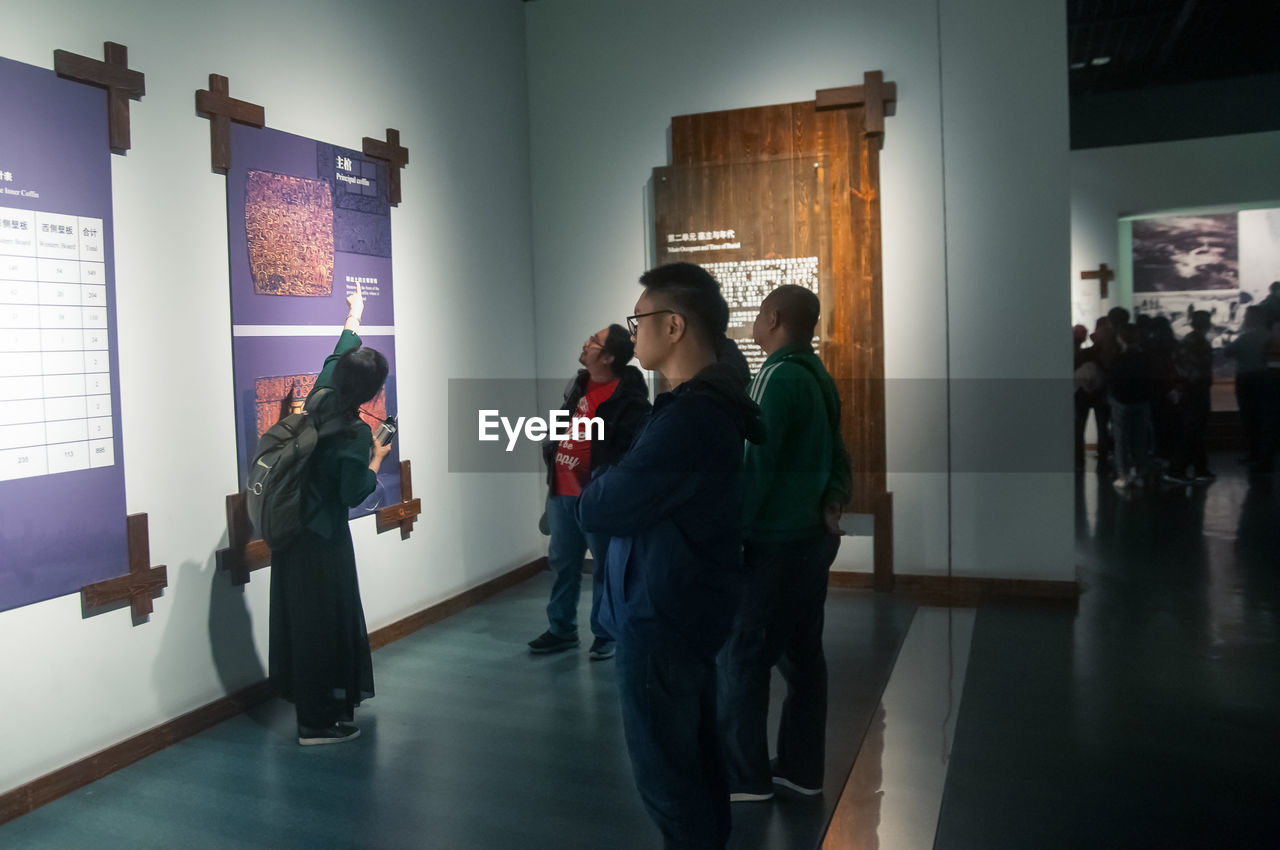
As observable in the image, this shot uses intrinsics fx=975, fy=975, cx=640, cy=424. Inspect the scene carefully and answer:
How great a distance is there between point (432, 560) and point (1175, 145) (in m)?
3.61

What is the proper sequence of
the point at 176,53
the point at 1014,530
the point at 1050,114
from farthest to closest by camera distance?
the point at 1014,530 < the point at 1050,114 < the point at 176,53

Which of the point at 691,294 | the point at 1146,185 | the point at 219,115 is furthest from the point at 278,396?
the point at 1146,185

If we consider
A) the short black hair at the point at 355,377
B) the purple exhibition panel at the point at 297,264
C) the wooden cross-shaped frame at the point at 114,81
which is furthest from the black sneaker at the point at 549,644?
the wooden cross-shaped frame at the point at 114,81

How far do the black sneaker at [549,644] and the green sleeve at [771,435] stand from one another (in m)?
1.93

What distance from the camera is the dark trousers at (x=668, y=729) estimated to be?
6.21ft

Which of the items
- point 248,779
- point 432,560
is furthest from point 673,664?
point 432,560

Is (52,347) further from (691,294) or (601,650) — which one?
(601,650)

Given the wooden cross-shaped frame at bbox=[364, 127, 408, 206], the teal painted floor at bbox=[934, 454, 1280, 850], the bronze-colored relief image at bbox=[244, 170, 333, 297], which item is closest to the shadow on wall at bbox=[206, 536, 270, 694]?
the bronze-colored relief image at bbox=[244, 170, 333, 297]

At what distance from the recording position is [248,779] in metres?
3.05

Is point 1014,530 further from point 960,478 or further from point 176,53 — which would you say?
point 176,53

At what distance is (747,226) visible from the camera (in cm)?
321

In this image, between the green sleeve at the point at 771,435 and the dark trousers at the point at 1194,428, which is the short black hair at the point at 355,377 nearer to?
the green sleeve at the point at 771,435

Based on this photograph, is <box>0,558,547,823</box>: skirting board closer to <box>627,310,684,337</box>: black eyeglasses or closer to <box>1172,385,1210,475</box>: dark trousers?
<box>627,310,684,337</box>: black eyeglasses

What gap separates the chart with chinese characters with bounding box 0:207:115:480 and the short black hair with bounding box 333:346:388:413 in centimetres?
71
